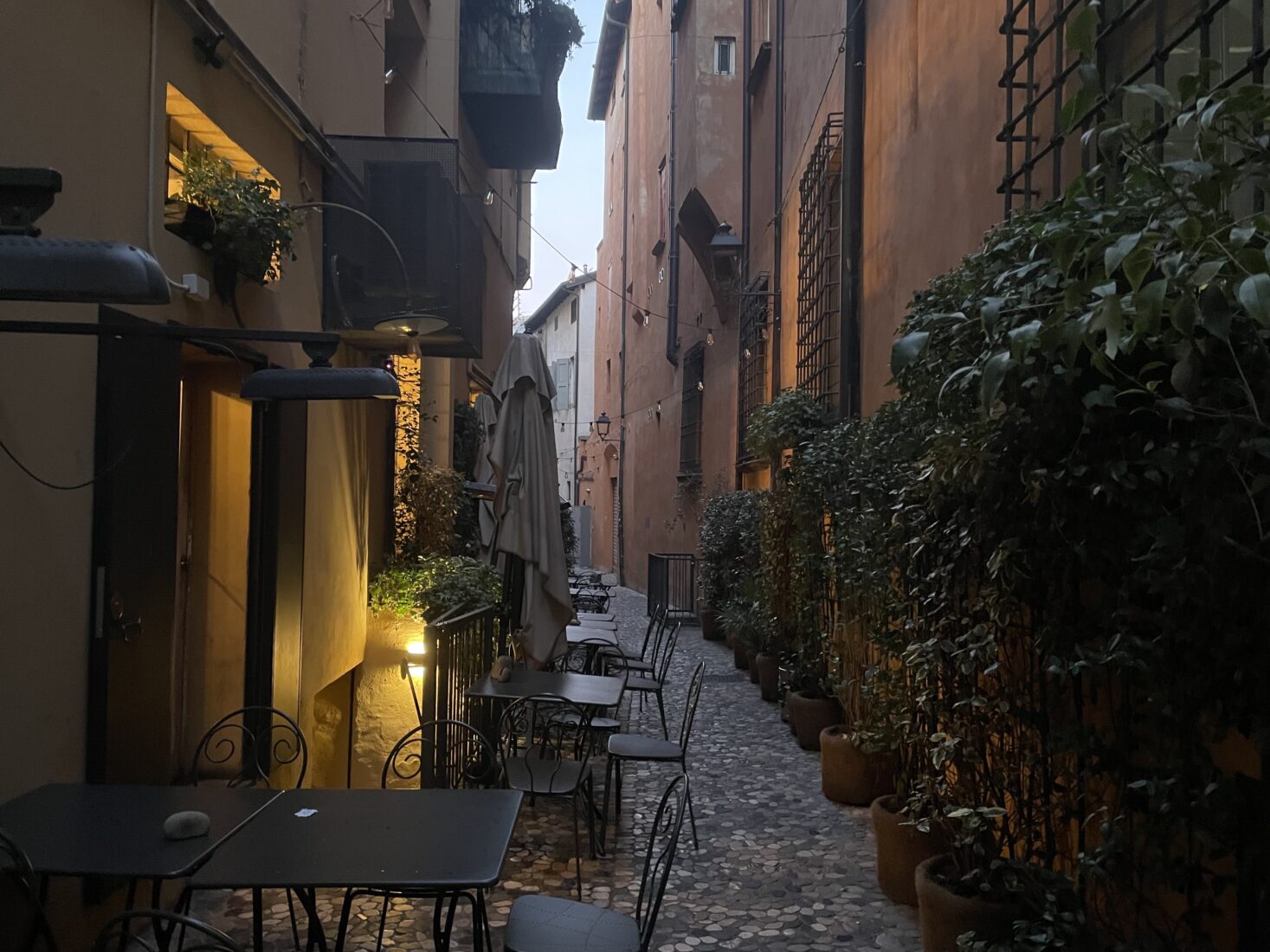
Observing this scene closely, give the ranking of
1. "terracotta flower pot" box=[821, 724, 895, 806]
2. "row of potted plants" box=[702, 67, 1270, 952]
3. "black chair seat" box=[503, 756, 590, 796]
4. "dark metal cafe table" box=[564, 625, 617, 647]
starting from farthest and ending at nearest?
"dark metal cafe table" box=[564, 625, 617, 647] < "terracotta flower pot" box=[821, 724, 895, 806] < "black chair seat" box=[503, 756, 590, 796] < "row of potted plants" box=[702, 67, 1270, 952]

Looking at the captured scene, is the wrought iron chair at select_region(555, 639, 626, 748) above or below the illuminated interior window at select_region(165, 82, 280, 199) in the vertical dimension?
below

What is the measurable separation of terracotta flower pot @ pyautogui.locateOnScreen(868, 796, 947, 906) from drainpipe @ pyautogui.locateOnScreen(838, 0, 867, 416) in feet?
11.9

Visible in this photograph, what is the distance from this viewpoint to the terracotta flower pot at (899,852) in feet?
13.8

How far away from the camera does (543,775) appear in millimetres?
4746

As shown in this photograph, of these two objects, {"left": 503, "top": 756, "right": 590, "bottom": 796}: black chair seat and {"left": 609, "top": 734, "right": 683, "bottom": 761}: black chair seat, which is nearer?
{"left": 503, "top": 756, "right": 590, "bottom": 796}: black chair seat

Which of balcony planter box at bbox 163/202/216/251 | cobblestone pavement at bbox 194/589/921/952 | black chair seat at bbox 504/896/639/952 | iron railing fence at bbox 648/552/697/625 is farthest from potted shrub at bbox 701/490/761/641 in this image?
black chair seat at bbox 504/896/639/952

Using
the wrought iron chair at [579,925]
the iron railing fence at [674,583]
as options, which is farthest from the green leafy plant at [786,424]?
the iron railing fence at [674,583]

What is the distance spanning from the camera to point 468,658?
564cm

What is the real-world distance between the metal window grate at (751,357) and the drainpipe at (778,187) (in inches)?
11.5

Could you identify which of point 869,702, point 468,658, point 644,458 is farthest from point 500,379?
point 644,458

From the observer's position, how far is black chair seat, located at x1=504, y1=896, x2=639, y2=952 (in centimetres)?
290

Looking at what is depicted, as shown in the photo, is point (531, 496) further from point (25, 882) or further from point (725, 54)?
point (725, 54)

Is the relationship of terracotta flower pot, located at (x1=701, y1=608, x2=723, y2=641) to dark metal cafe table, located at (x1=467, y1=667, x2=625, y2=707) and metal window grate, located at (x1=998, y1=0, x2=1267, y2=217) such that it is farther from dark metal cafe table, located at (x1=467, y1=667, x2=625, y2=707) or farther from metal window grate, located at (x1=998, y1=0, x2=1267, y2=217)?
metal window grate, located at (x1=998, y1=0, x2=1267, y2=217)

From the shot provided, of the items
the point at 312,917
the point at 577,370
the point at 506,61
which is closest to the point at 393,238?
the point at 312,917
